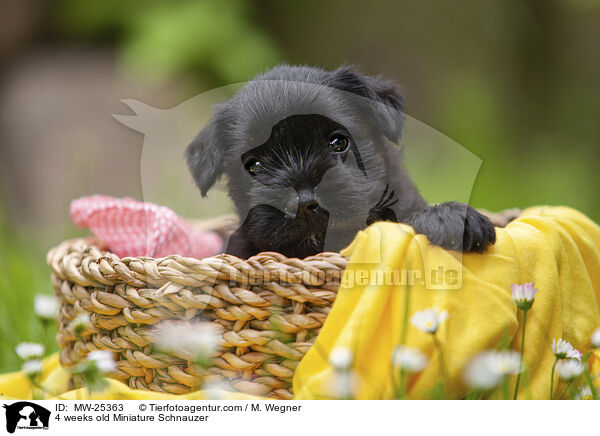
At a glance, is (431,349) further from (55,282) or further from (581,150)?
(581,150)

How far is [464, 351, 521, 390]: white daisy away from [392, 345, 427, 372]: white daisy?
108 mm

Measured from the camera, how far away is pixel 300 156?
1632mm

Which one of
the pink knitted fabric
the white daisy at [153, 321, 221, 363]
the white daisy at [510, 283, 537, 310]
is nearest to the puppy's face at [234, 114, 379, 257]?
the white daisy at [153, 321, 221, 363]

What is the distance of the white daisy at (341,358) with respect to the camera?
1279mm

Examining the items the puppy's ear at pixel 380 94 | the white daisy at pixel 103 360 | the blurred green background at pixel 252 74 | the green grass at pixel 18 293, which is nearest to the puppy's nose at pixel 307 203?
the puppy's ear at pixel 380 94

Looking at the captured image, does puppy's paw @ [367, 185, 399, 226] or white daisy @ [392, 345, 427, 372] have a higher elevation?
puppy's paw @ [367, 185, 399, 226]

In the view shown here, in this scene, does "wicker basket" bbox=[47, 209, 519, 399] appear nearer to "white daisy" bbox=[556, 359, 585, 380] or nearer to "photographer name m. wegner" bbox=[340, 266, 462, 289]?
"photographer name m. wegner" bbox=[340, 266, 462, 289]

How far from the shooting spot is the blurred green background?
2.30 metres

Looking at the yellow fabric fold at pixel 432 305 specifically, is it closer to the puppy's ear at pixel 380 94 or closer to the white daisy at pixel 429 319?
the white daisy at pixel 429 319

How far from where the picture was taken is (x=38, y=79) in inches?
123

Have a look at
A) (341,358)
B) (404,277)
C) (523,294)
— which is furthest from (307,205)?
(523,294)

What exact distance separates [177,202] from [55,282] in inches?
21.3
